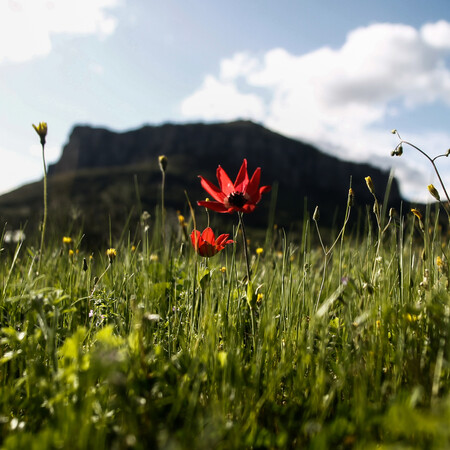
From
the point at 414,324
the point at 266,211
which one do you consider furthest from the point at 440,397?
the point at 266,211

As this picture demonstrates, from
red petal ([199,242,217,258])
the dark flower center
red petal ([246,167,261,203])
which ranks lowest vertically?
red petal ([199,242,217,258])

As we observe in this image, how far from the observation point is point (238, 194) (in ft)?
5.84

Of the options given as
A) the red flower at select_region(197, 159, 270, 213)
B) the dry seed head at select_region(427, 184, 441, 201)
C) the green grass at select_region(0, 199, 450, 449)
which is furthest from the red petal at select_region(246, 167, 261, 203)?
the dry seed head at select_region(427, 184, 441, 201)

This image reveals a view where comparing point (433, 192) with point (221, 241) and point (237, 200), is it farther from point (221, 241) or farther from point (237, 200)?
point (221, 241)

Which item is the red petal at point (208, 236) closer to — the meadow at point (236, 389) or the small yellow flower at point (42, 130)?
the meadow at point (236, 389)

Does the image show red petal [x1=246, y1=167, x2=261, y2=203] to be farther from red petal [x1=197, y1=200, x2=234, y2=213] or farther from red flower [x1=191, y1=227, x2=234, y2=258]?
red flower [x1=191, y1=227, x2=234, y2=258]

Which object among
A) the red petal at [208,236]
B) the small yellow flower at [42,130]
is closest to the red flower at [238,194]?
the red petal at [208,236]

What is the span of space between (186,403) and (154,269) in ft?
4.38

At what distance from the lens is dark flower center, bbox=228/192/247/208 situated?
174 cm

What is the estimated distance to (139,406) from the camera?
1.08 metres

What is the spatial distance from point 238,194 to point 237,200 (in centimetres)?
4

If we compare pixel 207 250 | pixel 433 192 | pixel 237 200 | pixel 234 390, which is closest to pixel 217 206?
pixel 237 200

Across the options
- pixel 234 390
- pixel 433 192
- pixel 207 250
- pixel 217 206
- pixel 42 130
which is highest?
pixel 42 130

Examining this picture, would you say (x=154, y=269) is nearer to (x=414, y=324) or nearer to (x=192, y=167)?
(x=414, y=324)
